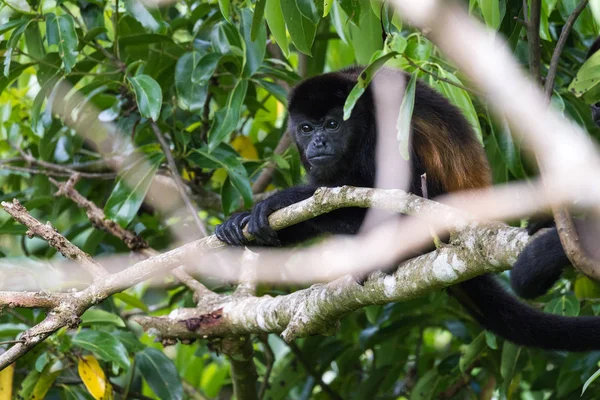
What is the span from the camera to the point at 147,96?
343 centimetres

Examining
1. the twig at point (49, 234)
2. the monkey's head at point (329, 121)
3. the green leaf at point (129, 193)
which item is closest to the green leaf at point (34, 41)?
the green leaf at point (129, 193)

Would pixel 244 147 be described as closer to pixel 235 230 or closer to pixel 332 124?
pixel 332 124

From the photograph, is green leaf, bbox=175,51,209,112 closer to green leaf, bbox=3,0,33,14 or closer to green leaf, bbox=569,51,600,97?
green leaf, bbox=3,0,33,14

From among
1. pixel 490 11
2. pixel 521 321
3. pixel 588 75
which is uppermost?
pixel 490 11

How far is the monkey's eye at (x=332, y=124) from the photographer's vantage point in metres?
3.50

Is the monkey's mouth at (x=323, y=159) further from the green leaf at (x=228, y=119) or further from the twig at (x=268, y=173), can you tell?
the twig at (x=268, y=173)

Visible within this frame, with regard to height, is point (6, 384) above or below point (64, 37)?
below

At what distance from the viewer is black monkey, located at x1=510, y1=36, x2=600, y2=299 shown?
187 cm

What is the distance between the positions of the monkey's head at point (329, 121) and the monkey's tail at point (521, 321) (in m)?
0.81

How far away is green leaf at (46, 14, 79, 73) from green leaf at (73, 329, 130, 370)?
3.84 ft

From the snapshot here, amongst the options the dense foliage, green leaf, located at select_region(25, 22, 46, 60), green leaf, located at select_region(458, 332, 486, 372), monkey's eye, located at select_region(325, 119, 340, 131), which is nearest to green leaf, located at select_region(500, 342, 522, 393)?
the dense foliage

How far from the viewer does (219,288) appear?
13.6 feet

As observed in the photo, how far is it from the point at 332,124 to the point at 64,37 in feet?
4.11

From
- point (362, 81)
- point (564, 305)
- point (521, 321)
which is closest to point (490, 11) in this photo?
point (362, 81)
